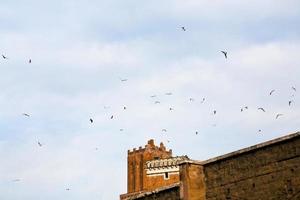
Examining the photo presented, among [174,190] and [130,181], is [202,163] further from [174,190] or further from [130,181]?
[130,181]

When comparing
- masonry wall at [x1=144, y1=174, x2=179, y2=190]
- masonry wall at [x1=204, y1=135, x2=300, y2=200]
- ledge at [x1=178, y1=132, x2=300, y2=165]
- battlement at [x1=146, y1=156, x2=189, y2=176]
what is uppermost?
battlement at [x1=146, y1=156, x2=189, y2=176]

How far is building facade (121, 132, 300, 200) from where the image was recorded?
20766 mm

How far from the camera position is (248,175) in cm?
2206

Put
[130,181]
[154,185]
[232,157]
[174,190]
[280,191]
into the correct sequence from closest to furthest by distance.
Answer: [280,191] < [232,157] < [174,190] < [154,185] < [130,181]

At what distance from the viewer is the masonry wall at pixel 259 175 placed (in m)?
20.7

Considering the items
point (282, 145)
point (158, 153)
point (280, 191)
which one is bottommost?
point (280, 191)

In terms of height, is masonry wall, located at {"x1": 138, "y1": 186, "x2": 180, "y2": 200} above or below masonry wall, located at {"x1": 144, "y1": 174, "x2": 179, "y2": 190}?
below

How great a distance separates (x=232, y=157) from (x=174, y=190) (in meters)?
3.66

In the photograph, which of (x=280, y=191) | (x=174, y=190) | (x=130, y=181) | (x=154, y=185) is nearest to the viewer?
(x=280, y=191)

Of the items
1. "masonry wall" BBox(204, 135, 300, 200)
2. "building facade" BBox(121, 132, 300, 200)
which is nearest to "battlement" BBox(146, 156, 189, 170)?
"building facade" BBox(121, 132, 300, 200)

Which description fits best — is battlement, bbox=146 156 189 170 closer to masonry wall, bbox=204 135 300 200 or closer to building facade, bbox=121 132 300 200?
building facade, bbox=121 132 300 200

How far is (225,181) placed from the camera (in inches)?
902

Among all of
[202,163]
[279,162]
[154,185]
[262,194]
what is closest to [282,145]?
[279,162]

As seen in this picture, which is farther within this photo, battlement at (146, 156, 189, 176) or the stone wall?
battlement at (146, 156, 189, 176)
